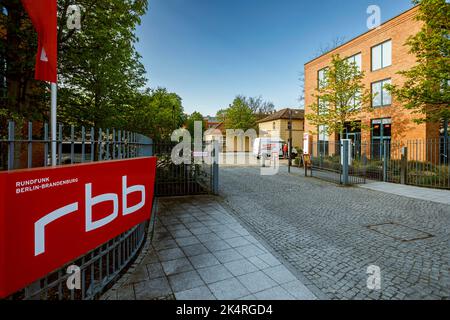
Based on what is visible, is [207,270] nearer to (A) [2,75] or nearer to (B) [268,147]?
(A) [2,75]

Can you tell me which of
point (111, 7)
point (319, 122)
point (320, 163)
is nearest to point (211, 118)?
point (319, 122)

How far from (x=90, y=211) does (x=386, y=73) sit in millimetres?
21183

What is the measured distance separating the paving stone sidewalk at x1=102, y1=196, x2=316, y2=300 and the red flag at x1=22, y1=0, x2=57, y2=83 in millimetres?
2926

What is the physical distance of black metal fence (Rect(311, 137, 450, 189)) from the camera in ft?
34.9

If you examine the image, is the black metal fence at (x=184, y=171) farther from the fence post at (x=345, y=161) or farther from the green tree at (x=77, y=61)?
the fence post at (x=345, y=161)

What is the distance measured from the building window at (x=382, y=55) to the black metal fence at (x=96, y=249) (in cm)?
2000

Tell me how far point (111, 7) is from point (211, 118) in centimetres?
8403

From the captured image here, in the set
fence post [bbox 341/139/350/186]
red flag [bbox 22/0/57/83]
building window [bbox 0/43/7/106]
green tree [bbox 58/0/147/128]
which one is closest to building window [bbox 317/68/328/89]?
fence post [bbox 341/139/350/186]

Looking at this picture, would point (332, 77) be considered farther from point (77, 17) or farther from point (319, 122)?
point (77, 17)

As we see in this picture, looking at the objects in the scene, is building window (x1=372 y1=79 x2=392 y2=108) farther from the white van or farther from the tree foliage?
the tree foliage

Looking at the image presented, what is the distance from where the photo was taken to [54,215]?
2.35 meters

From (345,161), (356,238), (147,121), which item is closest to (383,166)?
(345,161)

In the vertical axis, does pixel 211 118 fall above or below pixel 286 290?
above

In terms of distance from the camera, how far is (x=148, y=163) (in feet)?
13.8
